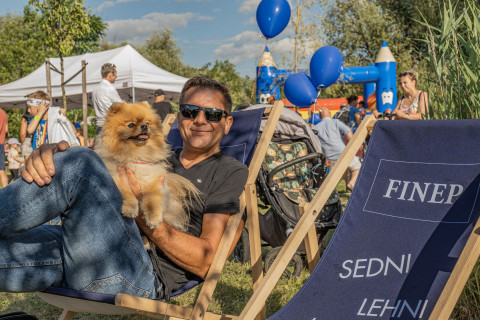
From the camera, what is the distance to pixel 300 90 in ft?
23.3

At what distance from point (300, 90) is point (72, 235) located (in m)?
5.77

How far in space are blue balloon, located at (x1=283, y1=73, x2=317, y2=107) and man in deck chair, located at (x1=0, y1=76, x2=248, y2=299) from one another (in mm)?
5078

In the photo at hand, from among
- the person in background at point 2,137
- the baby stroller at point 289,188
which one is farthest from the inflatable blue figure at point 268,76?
the baby stroller at point 289,188

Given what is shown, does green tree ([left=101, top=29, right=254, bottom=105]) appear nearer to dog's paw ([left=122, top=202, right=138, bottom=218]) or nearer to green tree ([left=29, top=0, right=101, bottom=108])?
green tree ([left=29, top=0, right=101, bottom=108])

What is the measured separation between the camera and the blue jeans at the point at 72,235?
1.67 metres

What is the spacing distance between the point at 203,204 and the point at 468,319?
172 cm

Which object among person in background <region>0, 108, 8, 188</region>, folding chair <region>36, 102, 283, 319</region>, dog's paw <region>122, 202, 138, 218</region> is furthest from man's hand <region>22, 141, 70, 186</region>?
person in background <region>0, 108, 8, 188</region>

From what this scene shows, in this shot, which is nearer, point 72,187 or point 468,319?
point 72,187

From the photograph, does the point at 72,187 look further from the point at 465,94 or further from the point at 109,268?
the point at 465,94

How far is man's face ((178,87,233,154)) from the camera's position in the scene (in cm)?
236

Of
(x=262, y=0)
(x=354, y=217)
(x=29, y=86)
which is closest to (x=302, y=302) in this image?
(x=354, y=217)

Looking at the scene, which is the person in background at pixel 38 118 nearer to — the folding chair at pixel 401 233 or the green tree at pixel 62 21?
the green tree at pixel 62 21

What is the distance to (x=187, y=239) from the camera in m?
2.01

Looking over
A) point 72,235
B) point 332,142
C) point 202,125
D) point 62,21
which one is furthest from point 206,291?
point 62,21
